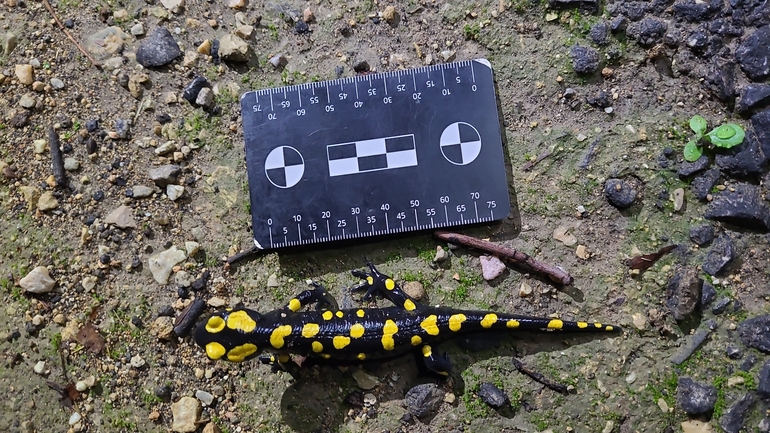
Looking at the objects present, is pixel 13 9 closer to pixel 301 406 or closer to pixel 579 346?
pixel 301 406

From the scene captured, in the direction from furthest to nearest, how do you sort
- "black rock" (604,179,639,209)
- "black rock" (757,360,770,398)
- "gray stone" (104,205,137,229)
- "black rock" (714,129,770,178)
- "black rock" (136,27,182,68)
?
"black rock" (136,27,182,68) < "gray stone" (104,205,137,229) < "black rock" (604,179,639,209) < "black rock" (714,129,770,178) < "black rock" (757,360,770,398)

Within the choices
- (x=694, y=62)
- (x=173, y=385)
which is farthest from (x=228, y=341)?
(x=694, y=62)

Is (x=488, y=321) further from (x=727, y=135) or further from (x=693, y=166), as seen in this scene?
(x=727, y=135)

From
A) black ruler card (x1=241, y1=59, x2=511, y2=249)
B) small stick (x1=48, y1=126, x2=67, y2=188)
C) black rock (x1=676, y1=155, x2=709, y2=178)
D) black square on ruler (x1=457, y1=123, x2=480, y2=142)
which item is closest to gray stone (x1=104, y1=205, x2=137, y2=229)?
small stick (x1=48, y1=126, x2=67, y2=188)

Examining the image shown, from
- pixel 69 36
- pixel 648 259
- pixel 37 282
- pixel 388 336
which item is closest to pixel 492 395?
pixel 388 336

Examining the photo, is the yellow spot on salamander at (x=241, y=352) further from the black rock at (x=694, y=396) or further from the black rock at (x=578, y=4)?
the black rock at (x=578, y=4)

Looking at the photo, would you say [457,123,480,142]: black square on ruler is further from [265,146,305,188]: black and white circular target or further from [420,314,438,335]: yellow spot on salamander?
[420,314,438,335]: yellow spot on salamander

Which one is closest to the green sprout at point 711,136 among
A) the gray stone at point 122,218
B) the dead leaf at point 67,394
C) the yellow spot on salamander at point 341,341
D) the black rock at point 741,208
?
the black rock at point 741,208
